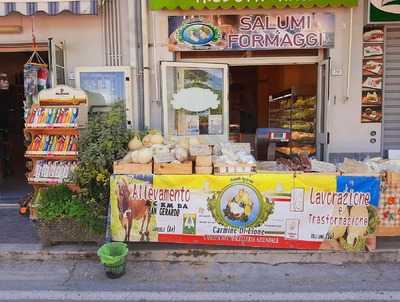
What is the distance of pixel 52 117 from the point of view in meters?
6.09

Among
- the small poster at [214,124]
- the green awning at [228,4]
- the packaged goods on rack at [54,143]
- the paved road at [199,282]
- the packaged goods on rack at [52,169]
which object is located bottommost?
the paved road at [199,282]

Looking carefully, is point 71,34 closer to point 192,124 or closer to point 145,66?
point 145,66

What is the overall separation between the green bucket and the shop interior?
3215 mm

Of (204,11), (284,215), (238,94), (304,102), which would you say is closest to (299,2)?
(204,11)

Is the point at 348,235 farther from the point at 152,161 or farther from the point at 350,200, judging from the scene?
the point at 152,161

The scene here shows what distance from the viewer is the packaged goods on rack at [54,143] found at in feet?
20.1

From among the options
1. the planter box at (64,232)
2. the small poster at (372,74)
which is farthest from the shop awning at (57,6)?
the small poster at (372,74)

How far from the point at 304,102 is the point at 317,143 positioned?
1.21 metres

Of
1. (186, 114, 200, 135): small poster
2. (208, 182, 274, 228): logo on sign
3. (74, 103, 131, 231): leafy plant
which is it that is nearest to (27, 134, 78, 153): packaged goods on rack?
(74, 103, 131, 231): leafy plant

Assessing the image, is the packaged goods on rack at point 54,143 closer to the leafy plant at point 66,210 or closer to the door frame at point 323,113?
the leafy plant at point 66,210

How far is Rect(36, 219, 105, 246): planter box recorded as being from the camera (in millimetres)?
5270

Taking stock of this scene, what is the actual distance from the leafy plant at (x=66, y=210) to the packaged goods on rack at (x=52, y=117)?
114 centimetres

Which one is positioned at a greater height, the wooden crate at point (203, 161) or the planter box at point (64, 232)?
the wooden crate at point (203, 161)

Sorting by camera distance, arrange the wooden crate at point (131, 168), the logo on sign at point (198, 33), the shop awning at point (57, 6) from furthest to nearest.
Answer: the logo on sign at point (198, 33) < the shop awning at point (57, 6) < the wooden crate at point (131, 168)
